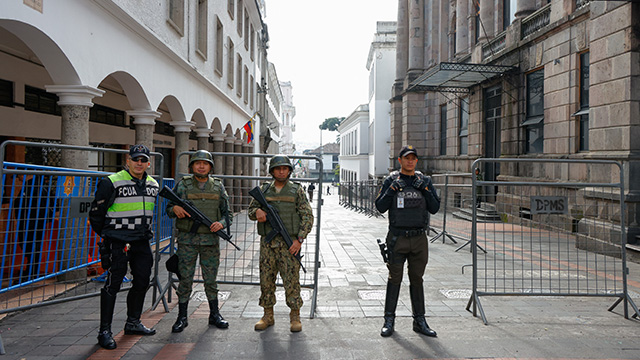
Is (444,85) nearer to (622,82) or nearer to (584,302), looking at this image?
(622,82)

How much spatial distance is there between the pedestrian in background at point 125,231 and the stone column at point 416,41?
22308 mm

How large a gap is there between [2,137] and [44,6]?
12.1ft

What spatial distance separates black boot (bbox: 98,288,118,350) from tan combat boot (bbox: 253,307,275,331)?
135cm

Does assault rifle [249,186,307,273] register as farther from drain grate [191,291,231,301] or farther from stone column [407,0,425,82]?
stone column [407,0,425,82]

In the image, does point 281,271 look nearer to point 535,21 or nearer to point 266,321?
point 266,321

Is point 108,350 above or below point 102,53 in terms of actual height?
below

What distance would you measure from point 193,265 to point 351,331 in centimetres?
181

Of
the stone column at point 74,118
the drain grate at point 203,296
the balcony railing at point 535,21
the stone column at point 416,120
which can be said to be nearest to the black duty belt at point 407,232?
the drain grate at point 203,296

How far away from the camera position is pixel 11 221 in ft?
15.4

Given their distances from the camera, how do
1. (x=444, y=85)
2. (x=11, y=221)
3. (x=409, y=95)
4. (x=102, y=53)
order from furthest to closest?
1. (x=409, y=95)
2. (x=444, y=85)
3. (x=102, y=53)
4. (x=11, y=221)

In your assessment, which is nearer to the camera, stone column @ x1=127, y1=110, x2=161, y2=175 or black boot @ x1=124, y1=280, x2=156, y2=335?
black boot @ x1=124, y1=280, x2=156, y2=335

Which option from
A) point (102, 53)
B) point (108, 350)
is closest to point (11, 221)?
point (108, 350)

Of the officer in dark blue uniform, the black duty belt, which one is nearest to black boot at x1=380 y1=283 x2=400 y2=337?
the officer in dark blue uniform

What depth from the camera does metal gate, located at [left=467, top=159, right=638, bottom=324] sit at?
5.16 metres
